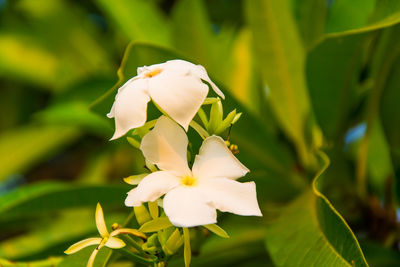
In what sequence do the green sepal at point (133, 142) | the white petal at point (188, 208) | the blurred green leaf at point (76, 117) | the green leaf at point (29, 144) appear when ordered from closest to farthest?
1. the white petal at point (188, 208)
2. the green sepal at point (133, 142)
3. the blurred green leaf at point (76, 117)
4. the green leaf at point (29, 144)

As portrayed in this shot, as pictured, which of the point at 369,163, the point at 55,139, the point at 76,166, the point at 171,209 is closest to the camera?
the point at 171,209

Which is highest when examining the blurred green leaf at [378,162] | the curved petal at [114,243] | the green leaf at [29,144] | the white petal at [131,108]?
the white petal at [131,108]

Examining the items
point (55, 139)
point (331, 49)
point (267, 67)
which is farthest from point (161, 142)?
point (55, 139)

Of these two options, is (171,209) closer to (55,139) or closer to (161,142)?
(161,142)

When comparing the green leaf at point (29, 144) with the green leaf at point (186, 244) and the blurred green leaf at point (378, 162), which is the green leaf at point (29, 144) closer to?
the blurred green leaf at point (378, 162)

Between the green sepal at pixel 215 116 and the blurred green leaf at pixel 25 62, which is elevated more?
the green sepal at pixel 215 116

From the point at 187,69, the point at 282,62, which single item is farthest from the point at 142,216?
the point at 282,62

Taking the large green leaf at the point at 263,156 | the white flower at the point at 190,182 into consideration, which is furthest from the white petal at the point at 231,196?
the large green leaf at the point at 263,156

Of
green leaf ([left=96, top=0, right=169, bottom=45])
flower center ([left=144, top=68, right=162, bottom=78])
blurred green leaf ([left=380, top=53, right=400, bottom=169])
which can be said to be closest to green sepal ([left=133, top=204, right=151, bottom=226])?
flower center ([left=144, top=68, right=162, bottom=78])
